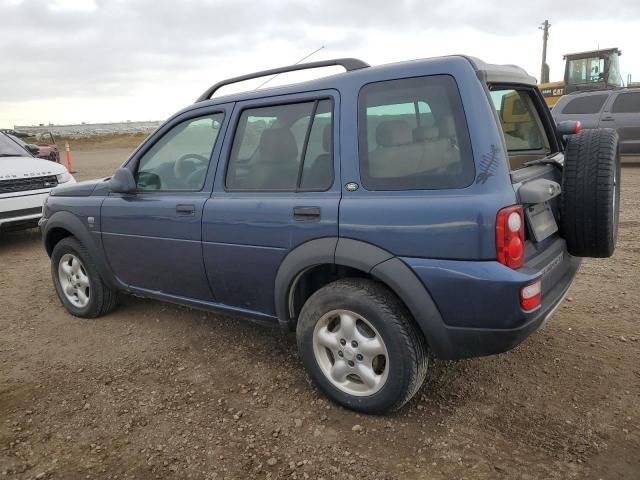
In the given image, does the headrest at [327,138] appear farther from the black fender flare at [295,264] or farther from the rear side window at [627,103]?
the rear side window at [627,103]

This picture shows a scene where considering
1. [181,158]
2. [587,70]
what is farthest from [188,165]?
[587,70]

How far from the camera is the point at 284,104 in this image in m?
3.06

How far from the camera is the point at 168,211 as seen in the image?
345cm

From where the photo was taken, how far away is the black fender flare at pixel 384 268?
2.46 meters

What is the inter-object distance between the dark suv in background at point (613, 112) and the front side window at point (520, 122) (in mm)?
9130

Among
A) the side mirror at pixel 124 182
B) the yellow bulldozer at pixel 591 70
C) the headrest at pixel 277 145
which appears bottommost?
the side mirror at pixel 124 182

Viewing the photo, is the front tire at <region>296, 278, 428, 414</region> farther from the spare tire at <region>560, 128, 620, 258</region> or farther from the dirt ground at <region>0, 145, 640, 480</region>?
the spare tire at <region>560, 128, 620, 258</region>

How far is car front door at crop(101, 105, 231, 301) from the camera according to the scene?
3359 millimetres

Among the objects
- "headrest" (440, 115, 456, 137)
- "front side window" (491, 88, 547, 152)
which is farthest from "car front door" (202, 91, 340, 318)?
"front side window" (491, 88, 547, 152)

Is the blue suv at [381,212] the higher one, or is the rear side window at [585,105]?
the rear side window at [585,105]

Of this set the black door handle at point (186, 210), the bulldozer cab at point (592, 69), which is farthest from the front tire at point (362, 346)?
the bulldozer cab at point (592, 69)

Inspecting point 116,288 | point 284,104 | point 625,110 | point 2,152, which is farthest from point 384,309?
point 625,110

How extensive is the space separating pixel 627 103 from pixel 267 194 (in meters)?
11.4

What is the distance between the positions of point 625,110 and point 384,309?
11370mm
